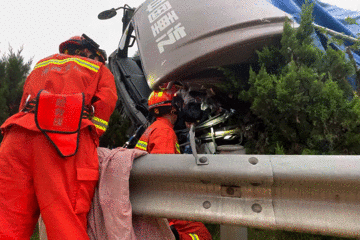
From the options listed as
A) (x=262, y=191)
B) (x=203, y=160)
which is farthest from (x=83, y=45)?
(x=262, y=191)

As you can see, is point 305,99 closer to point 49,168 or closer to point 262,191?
point 262,191

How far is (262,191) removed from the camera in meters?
1.17

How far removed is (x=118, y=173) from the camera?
1.37 metres

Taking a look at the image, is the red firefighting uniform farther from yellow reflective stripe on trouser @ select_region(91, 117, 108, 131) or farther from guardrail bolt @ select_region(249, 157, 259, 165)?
→ guardrail bolt @ select_region(249, 157, 259, 165)

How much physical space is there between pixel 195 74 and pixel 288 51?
0.91 meters

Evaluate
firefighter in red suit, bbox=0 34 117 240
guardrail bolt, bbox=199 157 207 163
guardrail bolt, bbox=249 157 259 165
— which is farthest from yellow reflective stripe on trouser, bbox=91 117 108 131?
guardrail bolt, bbox=249 157 259 165

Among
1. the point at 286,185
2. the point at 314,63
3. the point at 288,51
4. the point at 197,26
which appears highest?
the point at 197,26

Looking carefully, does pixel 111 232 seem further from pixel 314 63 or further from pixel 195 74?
pixel 314 63

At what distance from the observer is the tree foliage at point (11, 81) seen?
3420 millimetres

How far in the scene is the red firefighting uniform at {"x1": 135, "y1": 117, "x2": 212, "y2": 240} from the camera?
2.06 metres

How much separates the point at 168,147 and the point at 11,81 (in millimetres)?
3004

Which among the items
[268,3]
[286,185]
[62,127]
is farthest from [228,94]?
[62,127]

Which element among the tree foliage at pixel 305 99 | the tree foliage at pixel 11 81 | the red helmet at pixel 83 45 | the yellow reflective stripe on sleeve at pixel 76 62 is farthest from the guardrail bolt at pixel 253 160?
the tree foliage at pixel 11 81

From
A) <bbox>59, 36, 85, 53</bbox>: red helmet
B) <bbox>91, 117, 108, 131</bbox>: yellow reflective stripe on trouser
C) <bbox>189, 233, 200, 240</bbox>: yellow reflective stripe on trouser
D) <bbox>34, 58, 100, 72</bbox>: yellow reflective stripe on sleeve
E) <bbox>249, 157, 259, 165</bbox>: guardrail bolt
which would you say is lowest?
<bbox>189, 233, 200, 240</bbox>: yellow reflective stripe on trouser
